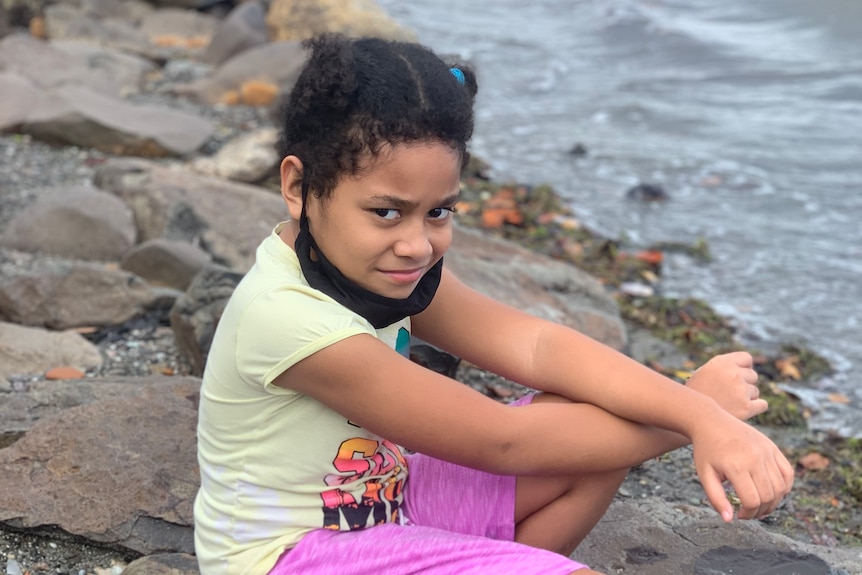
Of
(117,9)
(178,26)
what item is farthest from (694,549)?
(117,9)

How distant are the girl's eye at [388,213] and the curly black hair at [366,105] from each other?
3.6 inches

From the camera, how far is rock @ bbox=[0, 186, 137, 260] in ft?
17.3

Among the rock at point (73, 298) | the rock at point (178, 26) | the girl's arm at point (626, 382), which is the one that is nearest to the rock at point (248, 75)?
the rock at point (178, 26)

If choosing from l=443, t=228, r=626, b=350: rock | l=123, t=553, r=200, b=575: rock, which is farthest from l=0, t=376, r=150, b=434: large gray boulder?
l=443, t=228, r=626, b=350: rock

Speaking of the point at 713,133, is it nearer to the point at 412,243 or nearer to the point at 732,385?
the point at 732,385

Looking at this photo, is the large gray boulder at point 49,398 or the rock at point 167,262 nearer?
the large gray boulder at point 49,398

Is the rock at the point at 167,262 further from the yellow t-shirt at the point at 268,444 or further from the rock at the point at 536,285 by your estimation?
the yellow t-shirt at the point at 268,444

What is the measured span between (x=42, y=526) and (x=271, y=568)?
34.7 inches

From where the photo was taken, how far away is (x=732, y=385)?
7.29 feet

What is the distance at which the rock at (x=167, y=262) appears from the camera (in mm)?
4648

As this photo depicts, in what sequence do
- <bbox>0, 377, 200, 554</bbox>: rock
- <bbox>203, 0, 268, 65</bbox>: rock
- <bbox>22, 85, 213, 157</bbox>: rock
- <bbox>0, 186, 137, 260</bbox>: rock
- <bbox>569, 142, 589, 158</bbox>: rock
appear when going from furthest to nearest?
<bbox>203, 0, 268, 65</bbox>: rock, <bbox>569, 142, 589, 158</bbox>: rock, <bbox>22, 85, 213, 157</bbox>: rock, <bbox>0, 186, 137, 260</bbox>: rock, <bbox>0, 377, 200, 554</bbox>: rock

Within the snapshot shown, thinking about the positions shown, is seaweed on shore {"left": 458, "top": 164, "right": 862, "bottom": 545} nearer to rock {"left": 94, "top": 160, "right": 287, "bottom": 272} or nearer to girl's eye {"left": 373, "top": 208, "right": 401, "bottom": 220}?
rock {"left": 94, "top": 160, "right": 287, "bottom": 272}

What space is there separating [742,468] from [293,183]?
3.48 ft

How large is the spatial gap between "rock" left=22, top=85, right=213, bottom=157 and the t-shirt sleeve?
5.53 metres
